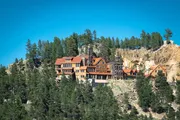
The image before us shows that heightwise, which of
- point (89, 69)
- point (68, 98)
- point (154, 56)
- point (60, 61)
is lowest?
point (68, 98)

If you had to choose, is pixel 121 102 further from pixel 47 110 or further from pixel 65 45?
pixel 65 45

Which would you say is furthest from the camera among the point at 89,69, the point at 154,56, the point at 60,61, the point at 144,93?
the point at 154,56

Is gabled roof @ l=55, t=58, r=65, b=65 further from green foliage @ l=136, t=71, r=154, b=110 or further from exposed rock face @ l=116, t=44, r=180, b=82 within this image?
green foliage @ l=136, t=71, r=154, b=110

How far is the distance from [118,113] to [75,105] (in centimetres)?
1141

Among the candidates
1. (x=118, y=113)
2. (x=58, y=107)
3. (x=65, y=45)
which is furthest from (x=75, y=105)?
(x=65, y=45)

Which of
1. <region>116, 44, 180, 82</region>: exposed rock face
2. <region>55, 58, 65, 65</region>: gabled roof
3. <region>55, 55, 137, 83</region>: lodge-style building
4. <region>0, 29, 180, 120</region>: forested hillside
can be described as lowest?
<region>0, 29, 180, 120</region>: forested hillside

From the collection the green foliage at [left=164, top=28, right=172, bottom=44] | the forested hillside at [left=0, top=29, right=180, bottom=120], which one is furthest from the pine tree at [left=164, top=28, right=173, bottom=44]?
the forested hillside at [left=0, top=29, right=180, bottom=120]

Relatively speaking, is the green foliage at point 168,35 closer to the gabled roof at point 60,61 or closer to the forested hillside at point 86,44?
the forested hillside at point 86,44

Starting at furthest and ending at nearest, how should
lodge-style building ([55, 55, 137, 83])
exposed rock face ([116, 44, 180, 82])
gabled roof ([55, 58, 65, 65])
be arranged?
exposed rock face ([116, 44, 180, 82]), gabled roof ([55, 58, 65, 65]), lodge-style building ([55, 55, 137, 83])

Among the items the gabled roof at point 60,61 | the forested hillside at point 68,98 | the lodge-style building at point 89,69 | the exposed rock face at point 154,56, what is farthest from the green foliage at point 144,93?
the gabled roof at point 60,61

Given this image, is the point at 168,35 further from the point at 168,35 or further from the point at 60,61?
the point at 60,61

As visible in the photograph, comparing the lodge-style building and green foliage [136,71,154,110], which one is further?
the lodge-style building

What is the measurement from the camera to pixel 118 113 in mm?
88500

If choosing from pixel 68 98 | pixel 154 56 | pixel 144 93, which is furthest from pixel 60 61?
pixel 154 56
